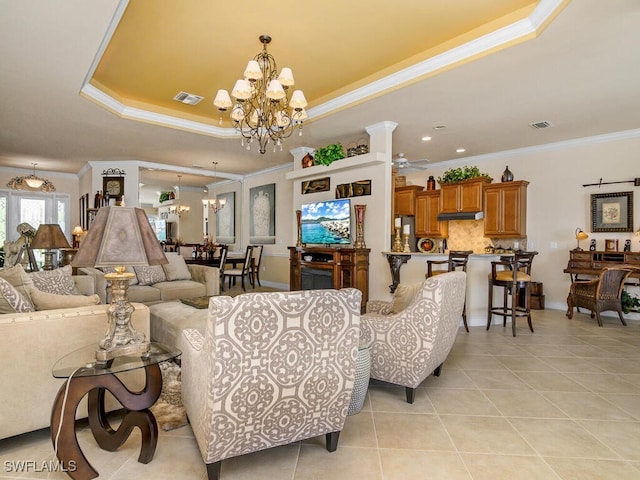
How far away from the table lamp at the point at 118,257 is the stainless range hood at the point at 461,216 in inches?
230

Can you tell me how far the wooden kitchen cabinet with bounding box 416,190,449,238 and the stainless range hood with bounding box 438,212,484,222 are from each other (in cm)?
22

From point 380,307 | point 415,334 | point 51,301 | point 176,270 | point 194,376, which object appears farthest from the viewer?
point 176,270

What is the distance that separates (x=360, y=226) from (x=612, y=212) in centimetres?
379

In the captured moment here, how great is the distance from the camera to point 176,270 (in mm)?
5031

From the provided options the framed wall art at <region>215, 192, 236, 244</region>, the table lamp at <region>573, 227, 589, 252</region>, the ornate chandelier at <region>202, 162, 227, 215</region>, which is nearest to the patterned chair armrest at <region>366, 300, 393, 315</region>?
the table lamp at <region>573, 227, 589, 252</region>

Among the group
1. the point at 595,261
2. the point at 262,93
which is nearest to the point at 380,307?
the point at 262,93

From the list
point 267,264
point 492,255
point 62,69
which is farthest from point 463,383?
point 267,264

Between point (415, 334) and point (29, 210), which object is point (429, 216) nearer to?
point (415, 334)

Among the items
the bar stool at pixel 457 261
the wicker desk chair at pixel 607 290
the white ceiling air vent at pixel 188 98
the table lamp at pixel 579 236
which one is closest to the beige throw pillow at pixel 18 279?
the white ceiling air vent at pixel 188 98

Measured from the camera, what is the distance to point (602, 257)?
5234 millimetres

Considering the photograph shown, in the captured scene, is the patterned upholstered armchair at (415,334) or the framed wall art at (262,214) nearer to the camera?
the patterned upholstered armchair at (415,334)

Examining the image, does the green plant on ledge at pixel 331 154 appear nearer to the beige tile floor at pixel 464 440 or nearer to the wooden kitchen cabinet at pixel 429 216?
the wooden kitchen cabinet at pixel 429 216

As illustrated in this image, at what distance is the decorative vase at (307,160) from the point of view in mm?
6117

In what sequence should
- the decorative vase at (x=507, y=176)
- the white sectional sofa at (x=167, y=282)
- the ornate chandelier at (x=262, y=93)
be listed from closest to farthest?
the ornate chandelier at (x=262, y=93)
the white sectional sofa at (x=167, y=282)
the decorative vase at (x=507, y=176)
